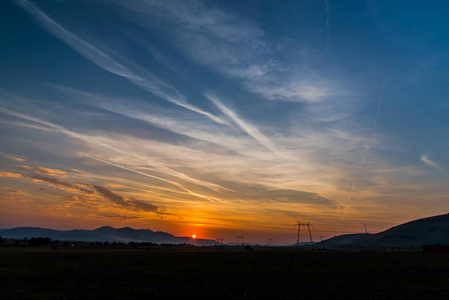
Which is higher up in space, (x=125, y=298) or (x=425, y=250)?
(x=425, y=250)

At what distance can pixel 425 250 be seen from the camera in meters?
116

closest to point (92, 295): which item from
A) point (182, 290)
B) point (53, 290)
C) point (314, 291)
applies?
point (53, 290)

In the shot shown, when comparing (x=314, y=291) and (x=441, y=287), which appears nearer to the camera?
(x=314, y=291)

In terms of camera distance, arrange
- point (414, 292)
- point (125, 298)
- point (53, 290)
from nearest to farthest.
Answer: point (125, 298) → point (414, 292) → point (53, 290)

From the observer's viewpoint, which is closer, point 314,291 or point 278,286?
point 314,291

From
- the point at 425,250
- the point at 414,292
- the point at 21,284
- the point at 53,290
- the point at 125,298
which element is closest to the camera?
the point at 125,298

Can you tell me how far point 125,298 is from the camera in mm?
23266

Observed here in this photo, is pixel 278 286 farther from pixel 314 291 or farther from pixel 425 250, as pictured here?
pixel 425 250

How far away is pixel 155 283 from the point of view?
30422mm

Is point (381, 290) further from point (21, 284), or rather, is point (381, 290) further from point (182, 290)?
point (21, 284)

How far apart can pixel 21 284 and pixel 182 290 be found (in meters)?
16.6

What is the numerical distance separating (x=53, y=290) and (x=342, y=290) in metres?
25.2

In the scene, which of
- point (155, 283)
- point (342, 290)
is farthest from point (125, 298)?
point (342, 290)


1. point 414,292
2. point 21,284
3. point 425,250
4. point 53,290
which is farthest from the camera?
point 425,250
